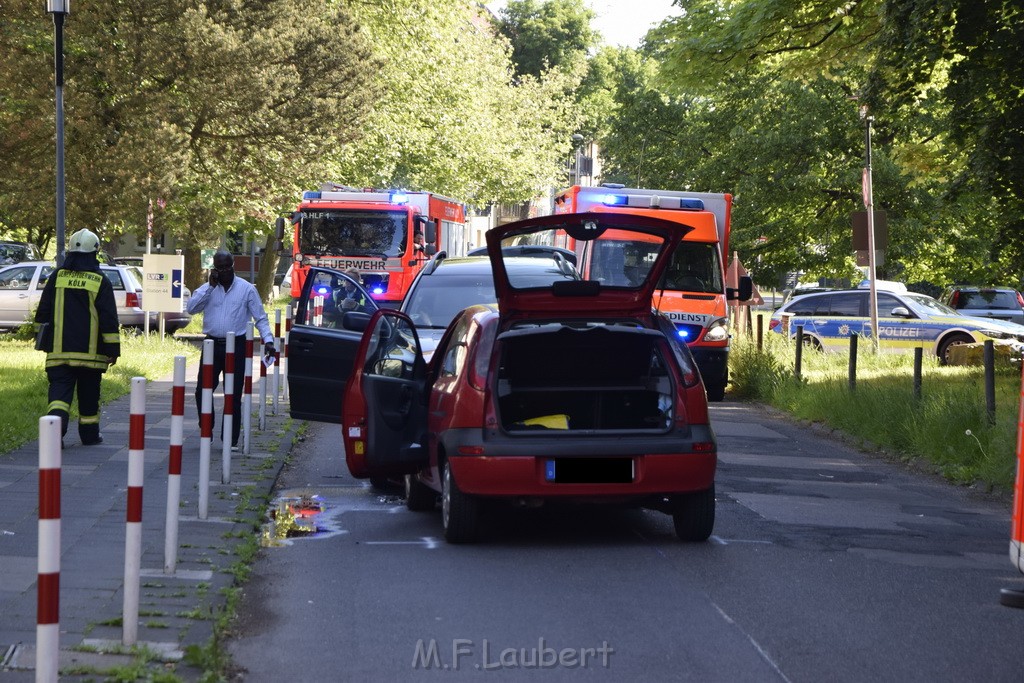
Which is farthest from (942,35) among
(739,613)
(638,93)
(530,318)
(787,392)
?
(638,93)

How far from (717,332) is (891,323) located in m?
9.26

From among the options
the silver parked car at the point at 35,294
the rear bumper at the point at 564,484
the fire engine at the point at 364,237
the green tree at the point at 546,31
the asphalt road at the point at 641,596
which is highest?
the green tree at the point at 546,31

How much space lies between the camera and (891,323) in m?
27.5

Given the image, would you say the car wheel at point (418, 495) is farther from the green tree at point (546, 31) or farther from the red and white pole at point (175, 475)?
the green tree at point (546, 31)

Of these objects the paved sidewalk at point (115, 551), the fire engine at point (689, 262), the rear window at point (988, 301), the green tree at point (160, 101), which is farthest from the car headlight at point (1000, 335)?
the paved sidewalk at point (115, 551)

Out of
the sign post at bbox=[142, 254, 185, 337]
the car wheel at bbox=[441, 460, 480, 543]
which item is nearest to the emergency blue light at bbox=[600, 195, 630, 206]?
the sign post at bbox=[142, 254, 185, 337]

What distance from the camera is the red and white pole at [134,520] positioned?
5.61 m

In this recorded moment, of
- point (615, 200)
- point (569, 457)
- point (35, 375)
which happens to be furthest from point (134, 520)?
point (615, 200)

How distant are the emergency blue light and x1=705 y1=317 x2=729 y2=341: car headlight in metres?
2.22

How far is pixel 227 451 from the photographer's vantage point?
10211 millimetres

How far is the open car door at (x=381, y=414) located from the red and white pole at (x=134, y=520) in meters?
3.16

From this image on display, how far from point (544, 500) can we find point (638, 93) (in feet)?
128

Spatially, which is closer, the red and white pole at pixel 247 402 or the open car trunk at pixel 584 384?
the open car trunk at pixel 584 384

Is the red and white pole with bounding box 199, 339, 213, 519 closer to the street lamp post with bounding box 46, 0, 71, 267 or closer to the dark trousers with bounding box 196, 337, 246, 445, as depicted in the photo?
the dark trousers with bounding box 196, 337, 246, 445
